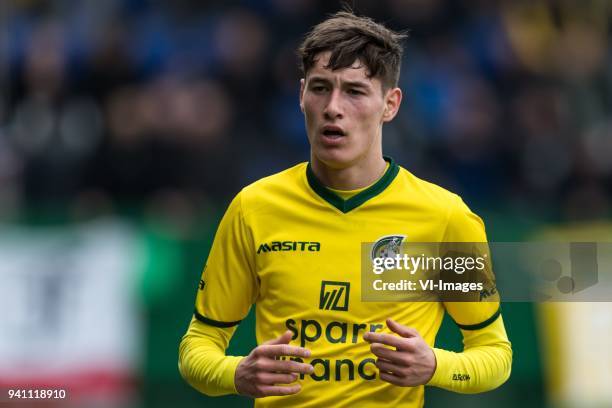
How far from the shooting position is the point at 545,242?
10664mm

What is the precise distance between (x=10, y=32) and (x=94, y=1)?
3.28 ft

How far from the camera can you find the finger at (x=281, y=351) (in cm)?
514

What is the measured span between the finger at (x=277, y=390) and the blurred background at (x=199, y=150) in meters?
5.16

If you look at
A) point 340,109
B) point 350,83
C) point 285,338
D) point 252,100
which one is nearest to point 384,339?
point 285,338

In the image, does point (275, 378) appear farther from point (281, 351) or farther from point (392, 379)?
point (392, 379)

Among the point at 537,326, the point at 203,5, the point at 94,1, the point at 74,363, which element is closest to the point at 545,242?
the point at 537,326

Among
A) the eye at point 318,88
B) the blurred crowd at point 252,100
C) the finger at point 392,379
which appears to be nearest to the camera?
the finger at point 392,379

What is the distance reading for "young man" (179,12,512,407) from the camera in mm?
5629

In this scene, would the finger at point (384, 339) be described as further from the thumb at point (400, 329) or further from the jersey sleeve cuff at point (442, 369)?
the jersey sleeve cuff at point (442, 369)

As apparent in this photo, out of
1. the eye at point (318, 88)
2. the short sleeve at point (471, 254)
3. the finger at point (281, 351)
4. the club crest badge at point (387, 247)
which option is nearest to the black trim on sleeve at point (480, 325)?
the short sleeve at point (471, 254)

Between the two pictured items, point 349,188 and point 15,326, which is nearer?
point 349,188

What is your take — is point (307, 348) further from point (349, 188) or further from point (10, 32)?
point (10, 32)

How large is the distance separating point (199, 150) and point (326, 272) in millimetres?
6502

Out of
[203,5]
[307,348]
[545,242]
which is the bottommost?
[307,348]
